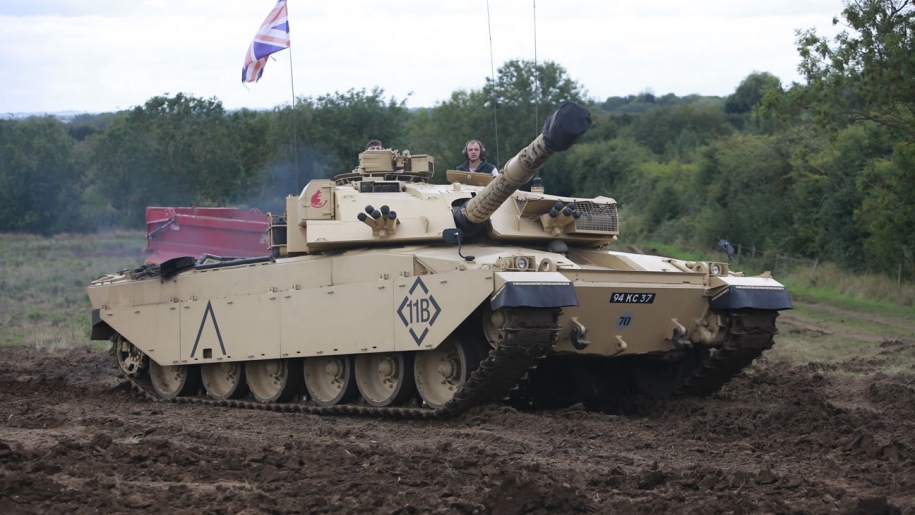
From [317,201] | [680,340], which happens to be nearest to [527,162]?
[680,340]

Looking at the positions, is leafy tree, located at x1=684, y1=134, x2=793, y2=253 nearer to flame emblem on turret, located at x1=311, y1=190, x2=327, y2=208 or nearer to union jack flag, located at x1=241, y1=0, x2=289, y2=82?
union jack flag, located at x1=241, y1=0, x2=289, y2=82

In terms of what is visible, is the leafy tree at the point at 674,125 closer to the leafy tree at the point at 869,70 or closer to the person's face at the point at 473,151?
the leafy tree at the point at 869,70

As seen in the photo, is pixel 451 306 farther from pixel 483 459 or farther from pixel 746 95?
pixel 746 95

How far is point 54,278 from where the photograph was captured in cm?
3512

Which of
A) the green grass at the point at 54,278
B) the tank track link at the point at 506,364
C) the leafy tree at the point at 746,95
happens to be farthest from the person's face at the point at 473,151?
the leafy tree at the point at 746,95

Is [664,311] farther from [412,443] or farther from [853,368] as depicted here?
[853,368]

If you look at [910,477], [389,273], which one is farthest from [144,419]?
[910,477]

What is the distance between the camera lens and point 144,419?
13695mm

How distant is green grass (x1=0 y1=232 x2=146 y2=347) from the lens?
2691cm

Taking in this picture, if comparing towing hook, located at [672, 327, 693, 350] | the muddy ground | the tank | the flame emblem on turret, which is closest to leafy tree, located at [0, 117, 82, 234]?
the tank

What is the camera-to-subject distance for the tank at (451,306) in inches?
507

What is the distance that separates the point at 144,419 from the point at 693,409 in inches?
234

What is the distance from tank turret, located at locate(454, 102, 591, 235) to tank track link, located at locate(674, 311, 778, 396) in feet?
9.75

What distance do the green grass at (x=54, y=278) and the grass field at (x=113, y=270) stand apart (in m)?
0.02
